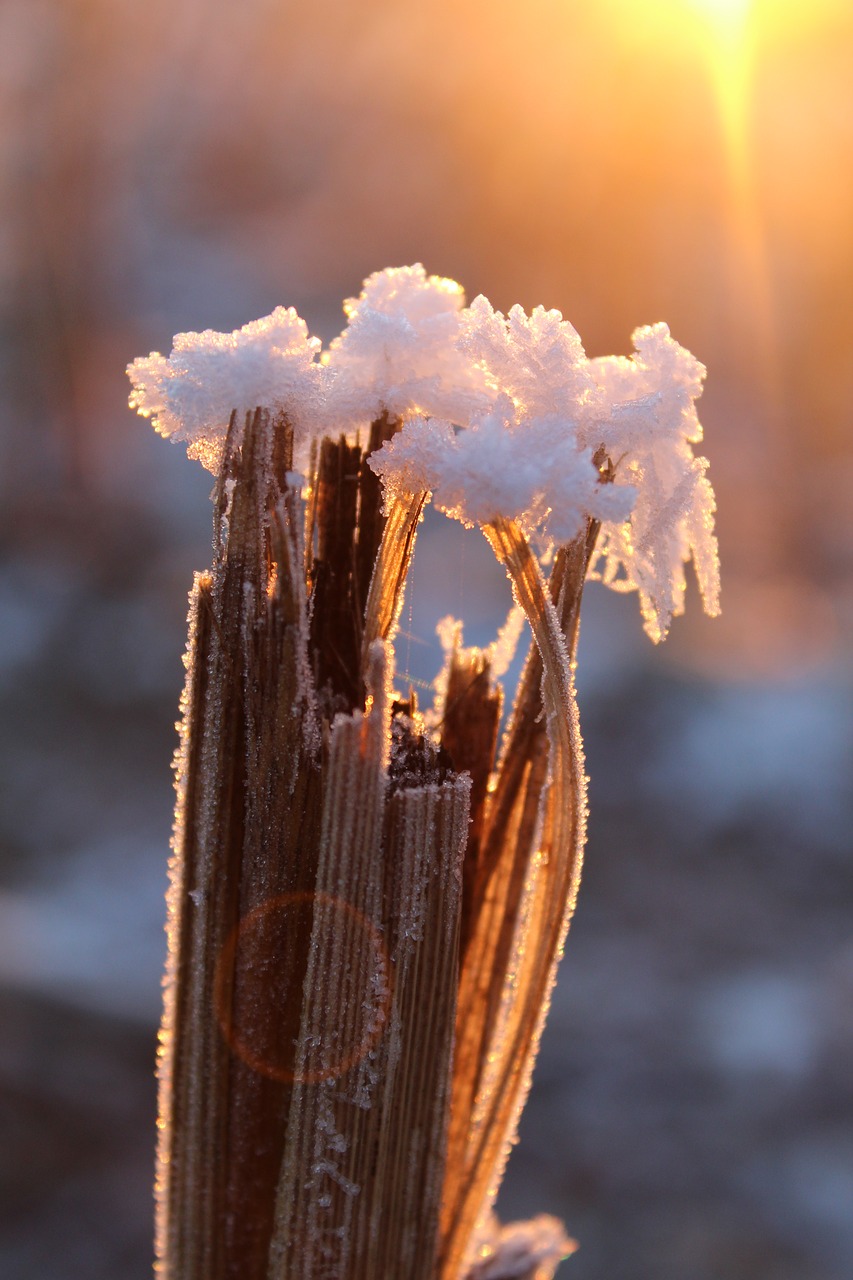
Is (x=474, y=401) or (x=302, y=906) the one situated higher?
(x=474, y=401)

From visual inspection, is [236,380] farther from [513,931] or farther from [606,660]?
[606,660]

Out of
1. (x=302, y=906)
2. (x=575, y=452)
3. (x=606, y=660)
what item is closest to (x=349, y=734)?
(x=302, y=906)

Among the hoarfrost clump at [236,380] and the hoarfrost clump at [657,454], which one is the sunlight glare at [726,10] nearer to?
the hoarfrost clump at [657,454]

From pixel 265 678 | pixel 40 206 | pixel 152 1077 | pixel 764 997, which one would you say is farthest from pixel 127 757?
pixel 265 678

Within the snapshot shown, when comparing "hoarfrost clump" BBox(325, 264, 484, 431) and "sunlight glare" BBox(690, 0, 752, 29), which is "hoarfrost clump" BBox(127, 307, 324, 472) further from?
"sunlight glare" BBox(690, 0, 752, 29)

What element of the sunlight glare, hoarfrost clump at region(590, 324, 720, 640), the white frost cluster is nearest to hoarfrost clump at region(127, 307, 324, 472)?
the white frost cluster

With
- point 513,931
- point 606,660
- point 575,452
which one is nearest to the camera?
point 575,452

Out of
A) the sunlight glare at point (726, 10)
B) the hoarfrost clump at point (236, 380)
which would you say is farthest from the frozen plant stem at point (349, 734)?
the sunlight glare at point (726, 10)
